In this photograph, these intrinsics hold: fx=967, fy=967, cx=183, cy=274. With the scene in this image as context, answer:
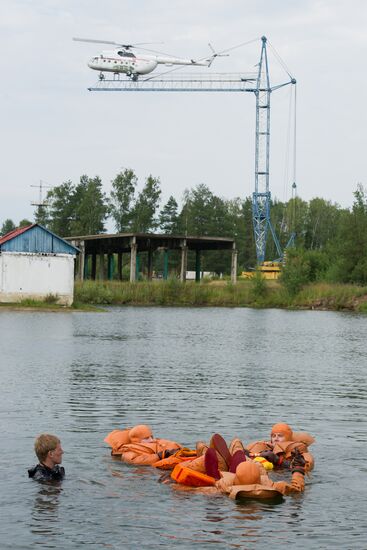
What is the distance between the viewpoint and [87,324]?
181 ft

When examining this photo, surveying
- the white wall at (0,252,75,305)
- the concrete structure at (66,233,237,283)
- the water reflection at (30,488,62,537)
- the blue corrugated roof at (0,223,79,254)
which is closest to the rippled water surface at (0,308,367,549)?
the water reflection at (30,488,62,537)

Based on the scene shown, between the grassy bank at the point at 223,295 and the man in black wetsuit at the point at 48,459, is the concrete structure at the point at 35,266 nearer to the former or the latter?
the grassy bank at the point at 223,295

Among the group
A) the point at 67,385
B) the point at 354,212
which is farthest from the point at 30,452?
the point at 354,212

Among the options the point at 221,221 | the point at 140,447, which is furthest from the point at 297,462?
the point at 221,221

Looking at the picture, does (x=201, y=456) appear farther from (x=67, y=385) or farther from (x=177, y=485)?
(x=67, y=385)

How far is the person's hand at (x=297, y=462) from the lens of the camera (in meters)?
16.5

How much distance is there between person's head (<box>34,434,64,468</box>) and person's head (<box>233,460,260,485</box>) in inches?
116

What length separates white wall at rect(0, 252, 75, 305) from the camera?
67.6m

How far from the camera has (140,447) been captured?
1752cm

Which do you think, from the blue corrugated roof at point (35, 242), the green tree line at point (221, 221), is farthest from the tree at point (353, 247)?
the blue corrugated roof at point (35, 242)

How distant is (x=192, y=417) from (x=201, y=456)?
645cm

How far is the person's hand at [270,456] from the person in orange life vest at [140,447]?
1.52 metres

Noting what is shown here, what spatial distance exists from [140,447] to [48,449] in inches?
96.7

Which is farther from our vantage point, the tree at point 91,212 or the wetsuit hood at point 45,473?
the tree at point 91,212
